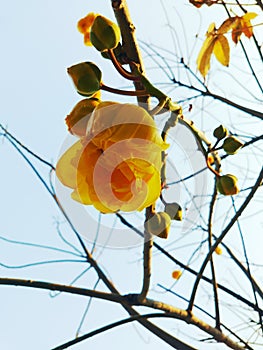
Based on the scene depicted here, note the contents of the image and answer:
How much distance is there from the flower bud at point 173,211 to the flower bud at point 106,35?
20 centimetres

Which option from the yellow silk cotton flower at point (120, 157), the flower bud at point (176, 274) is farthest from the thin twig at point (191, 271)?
the yellow silk cotton flower at point (120, 157)

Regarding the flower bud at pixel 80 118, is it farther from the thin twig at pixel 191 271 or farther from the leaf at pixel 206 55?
the thin twig at pixel 191 271

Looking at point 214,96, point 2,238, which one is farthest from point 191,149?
point 2,238

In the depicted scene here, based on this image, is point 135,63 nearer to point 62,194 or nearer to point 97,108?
point 97,108

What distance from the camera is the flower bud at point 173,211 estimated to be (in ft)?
1.89

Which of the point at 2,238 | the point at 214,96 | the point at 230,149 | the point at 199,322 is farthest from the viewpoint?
the point at 2,238

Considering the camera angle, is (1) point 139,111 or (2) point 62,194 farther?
(2) point 62,194

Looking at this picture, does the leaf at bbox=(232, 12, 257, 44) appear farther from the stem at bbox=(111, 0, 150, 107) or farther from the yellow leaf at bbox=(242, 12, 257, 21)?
the stem at bbox=(111, 0, 150, 107)

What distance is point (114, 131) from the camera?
0.45m

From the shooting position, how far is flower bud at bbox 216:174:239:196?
65 centimetres

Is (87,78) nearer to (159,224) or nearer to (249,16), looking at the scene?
(159,224)

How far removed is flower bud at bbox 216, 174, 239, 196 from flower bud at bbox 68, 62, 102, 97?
255 millimetres

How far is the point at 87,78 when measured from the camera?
0.48 meters

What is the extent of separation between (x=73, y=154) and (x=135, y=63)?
11 cm
